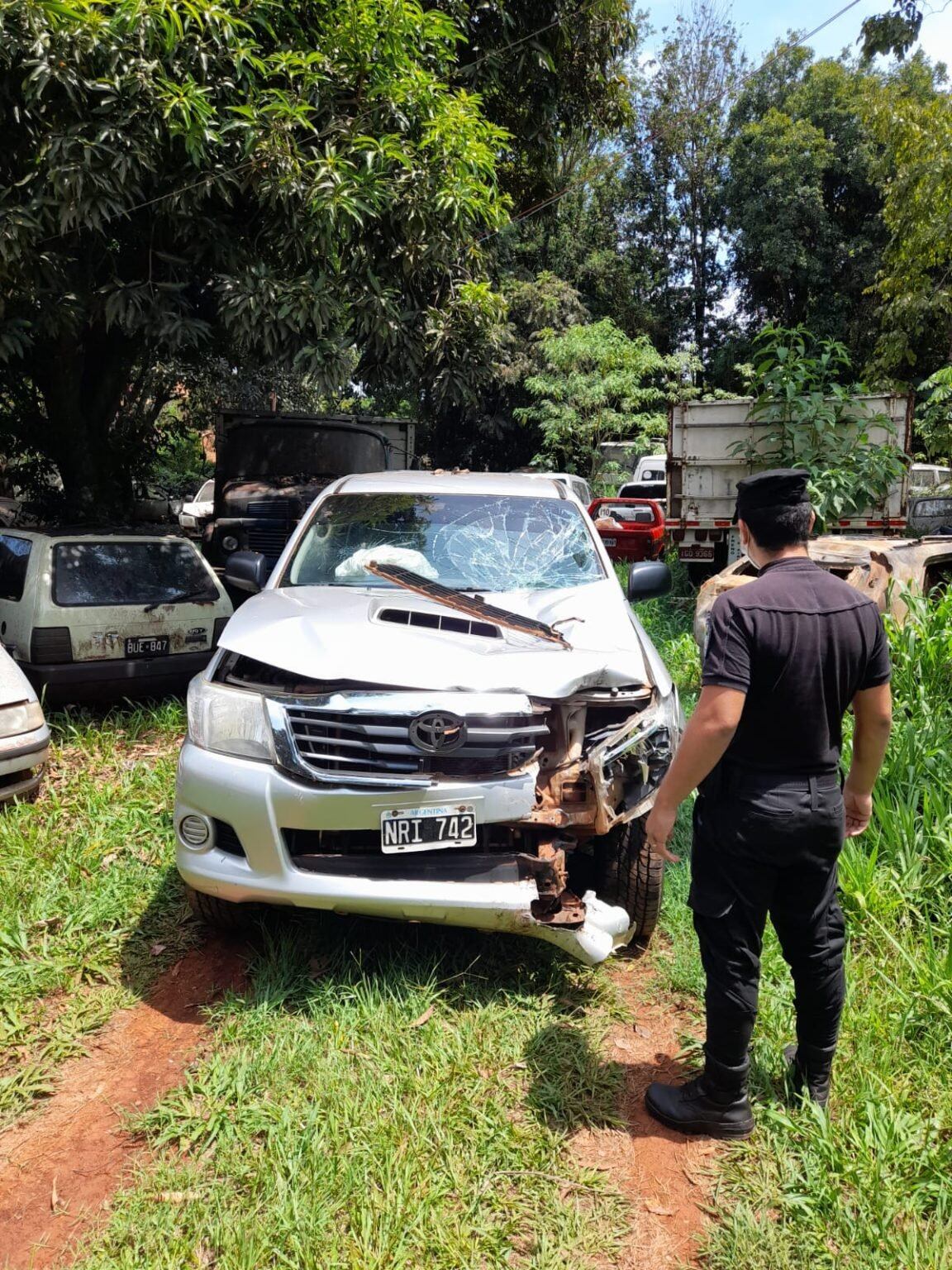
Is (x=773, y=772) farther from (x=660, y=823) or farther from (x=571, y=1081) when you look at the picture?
(x=571, y=1081)

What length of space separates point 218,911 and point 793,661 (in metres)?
2.30

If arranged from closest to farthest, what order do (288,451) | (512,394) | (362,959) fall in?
1. (362,959)
2. (288,451)
3. (512,394)

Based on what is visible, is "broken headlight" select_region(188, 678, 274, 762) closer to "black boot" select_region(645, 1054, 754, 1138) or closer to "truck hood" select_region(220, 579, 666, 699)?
"truck hood" select_region(220, 579, 666, 699)

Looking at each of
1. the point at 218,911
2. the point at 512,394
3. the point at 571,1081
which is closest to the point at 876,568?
the point at 571,1081

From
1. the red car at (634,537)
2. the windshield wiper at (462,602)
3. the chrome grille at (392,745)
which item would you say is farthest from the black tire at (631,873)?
the red car at (634,537)

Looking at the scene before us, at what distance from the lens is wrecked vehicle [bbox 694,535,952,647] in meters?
5.95

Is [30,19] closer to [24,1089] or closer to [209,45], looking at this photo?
[209,45]

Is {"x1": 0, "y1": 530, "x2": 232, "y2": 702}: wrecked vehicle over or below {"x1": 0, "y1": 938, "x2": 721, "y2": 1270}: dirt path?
over

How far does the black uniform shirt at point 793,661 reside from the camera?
7.72ft

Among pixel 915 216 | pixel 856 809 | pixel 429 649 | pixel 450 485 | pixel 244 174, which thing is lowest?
pixel 856 809

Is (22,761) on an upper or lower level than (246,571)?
lower

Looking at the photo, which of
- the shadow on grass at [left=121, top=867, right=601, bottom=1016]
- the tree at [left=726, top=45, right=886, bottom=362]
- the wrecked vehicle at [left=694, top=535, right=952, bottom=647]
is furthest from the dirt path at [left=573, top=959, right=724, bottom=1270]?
the tree at [left=726, top=45, right=886, bottom=362]

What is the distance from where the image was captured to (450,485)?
4.86m

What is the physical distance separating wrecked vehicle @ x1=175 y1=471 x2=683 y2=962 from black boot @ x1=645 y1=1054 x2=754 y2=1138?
1.82ft
